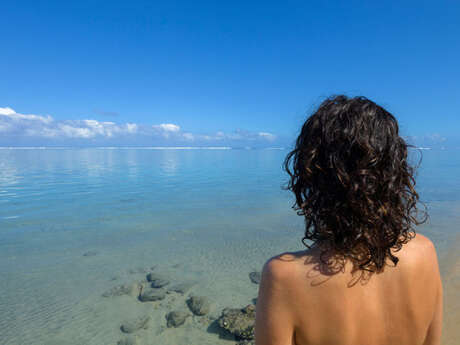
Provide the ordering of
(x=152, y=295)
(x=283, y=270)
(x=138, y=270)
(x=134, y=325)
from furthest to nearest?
(x=138, y=270), (x=152, y=295), (x=134, y=325), (x=283, y=270)

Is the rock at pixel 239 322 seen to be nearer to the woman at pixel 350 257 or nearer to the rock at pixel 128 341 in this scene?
the rock at pixel 128 341

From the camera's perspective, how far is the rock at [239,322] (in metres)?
4.39

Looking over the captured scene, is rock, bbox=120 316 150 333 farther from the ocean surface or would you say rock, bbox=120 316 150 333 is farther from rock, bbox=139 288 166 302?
rock, bbox=139 288 166 302

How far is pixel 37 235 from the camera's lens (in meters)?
9.56

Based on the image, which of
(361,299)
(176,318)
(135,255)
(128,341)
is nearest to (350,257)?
(361,299)

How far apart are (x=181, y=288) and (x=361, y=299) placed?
576 centimetres

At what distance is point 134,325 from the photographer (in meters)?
4.96

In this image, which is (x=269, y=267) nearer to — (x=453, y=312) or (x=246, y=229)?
(x=453, y=312)

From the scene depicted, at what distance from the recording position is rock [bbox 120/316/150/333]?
4.89 meters

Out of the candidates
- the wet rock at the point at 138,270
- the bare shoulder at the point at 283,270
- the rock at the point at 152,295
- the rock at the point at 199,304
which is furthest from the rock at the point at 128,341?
the bare shoulder at the point at 283,270

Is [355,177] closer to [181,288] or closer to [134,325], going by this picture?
[134,325]

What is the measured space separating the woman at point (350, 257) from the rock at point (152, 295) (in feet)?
17.3

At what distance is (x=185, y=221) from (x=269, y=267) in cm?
1060

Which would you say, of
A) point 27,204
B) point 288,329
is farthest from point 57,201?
point 288,329
